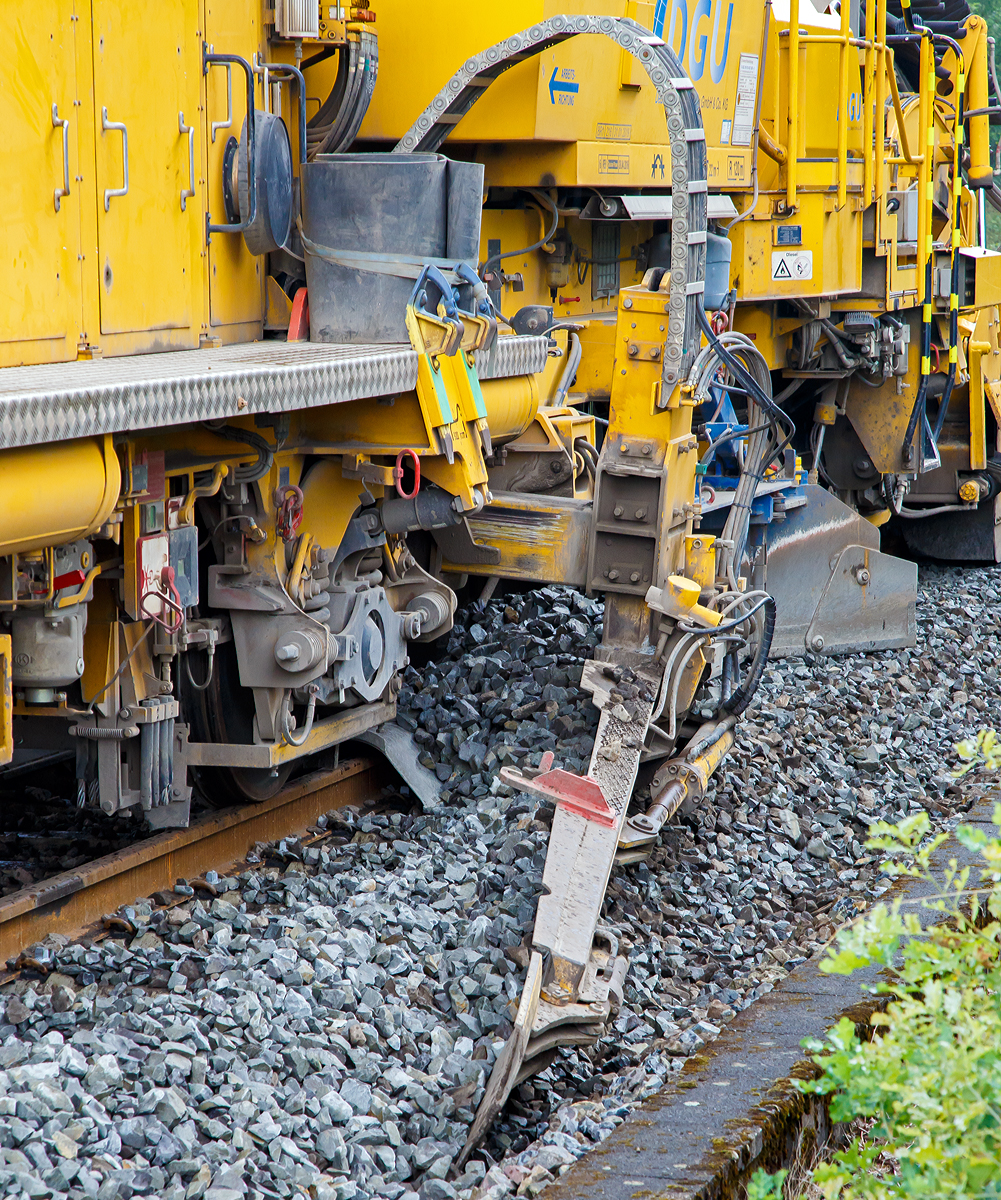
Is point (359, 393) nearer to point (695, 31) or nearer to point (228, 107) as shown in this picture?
point (228, 107)

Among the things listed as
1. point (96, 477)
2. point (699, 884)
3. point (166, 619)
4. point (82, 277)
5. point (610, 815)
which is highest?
point (82, 277)

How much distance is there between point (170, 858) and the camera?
14.8ft

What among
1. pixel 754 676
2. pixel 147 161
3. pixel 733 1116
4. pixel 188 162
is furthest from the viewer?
pixel 754 676

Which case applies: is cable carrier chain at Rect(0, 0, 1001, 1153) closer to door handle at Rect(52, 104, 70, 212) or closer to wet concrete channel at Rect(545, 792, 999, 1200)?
door handle at Rect(52, 104, 70, 212)

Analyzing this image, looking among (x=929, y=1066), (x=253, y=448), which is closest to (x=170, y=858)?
(x=253, y=448)

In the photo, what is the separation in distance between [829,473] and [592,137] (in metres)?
4.44

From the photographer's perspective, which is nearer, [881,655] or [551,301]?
[551,301]

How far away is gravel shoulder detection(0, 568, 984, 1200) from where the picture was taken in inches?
121

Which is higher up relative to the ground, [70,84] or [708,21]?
[708,21]

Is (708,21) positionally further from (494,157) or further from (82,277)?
(82,277)

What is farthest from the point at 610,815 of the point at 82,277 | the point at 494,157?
the point at 494,157

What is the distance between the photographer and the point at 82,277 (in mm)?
3922

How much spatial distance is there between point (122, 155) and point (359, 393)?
3.02ft

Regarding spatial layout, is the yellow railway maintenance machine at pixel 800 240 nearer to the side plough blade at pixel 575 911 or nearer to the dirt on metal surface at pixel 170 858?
the side plough blade at pixel 575 911
